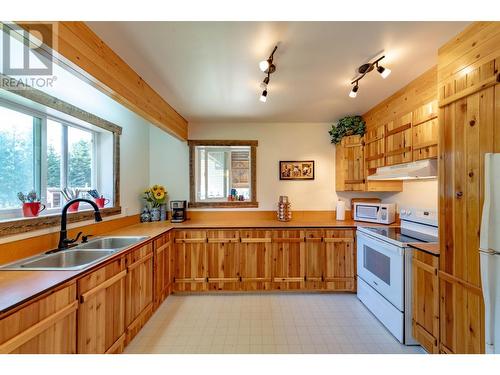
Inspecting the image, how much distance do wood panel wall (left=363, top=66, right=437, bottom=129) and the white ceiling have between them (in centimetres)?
8

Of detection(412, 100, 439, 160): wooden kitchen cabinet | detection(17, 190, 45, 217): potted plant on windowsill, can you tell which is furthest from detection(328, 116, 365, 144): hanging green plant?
detection(17, 190, 45, 217): potted plant on windowsill

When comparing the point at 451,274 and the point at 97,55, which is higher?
the point at 97,55

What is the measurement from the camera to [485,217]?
3.83 feet

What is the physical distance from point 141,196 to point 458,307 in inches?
Result: 144

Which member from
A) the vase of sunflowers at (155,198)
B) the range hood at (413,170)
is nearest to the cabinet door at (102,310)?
the vase of sunflowers at (155,198)

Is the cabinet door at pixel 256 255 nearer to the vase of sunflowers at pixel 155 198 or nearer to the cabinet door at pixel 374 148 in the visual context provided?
the vase of sunflowers at pixel 155 198

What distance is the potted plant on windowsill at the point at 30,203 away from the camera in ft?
5.42

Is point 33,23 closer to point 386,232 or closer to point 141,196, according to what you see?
point 141,196

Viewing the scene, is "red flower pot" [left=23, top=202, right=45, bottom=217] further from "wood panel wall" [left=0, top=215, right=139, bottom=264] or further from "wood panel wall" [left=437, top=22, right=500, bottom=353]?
"wood panel wall" [left=437, top=22, right=500, bottom=353]

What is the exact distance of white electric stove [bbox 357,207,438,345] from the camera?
1.96 metres

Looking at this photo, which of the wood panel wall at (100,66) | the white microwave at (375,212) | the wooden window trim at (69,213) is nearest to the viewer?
the wood panel wall at (100,66)

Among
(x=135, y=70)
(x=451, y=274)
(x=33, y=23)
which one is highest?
(x=135, y=70)

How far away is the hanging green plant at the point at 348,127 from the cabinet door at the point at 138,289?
2.99 metres

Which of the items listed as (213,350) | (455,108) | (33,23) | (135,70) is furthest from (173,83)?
(213,350)
